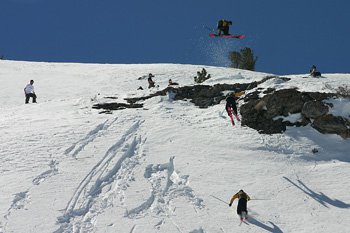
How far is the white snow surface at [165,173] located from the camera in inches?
516

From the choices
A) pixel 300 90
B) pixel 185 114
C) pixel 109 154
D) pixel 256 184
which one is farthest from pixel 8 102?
pixel 256 184

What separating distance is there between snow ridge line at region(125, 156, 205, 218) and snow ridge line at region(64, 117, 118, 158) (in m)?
3.58

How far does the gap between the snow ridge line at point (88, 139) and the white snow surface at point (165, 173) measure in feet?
0.27

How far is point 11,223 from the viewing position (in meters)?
12.7

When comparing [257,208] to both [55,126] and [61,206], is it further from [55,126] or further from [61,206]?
[55,126]

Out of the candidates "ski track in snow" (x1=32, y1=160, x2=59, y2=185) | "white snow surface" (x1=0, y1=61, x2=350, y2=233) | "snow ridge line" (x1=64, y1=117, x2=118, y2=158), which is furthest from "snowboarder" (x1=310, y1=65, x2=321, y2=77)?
"ski track in snow" (x1=32, y1=160, x2=59, y2=185)

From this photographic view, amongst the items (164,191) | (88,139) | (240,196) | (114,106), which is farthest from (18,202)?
(114,106)

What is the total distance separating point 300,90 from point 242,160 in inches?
280

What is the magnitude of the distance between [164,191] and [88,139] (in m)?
6.24

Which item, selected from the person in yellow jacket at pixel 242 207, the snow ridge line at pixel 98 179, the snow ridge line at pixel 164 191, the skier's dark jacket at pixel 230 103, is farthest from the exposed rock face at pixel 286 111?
the person in yellow jacket at pixel 242 207

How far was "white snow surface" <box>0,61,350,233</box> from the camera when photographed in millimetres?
13094

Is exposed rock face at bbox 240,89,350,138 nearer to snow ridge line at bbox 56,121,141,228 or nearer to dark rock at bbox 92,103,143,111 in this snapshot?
snow ridge line at bbox 56,121,141,228

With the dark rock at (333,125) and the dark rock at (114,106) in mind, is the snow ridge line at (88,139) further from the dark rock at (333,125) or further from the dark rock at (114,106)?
the dark rock at (333,125)

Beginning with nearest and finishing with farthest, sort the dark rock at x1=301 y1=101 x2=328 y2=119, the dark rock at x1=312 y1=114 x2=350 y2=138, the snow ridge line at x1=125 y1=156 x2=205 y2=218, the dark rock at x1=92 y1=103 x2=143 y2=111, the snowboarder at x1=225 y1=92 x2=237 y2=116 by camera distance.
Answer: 1. the snow ridge line at x1=125 y1=156 x2=205 y2=218
2. the dark rock at x1=312 y1=114 x2=350 y2=138
3. the dark rock at x1=301 y1=101 x2=328 y2=119
4. the snowboarder at x1=225 y1=92 x2=237 y2=116
5. the dark rock at x1=92 y1=103 x2=143 y2=111
